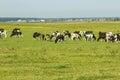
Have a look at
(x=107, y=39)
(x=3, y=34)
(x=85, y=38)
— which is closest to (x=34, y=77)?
(x=107, y=39)

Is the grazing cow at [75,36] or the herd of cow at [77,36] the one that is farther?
the grazing cow at [75,36]

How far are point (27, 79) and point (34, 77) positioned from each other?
2.02 feet

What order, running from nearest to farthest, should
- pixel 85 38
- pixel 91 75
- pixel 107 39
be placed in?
pixel 91 75
pixel 107 39
pixel 85 38

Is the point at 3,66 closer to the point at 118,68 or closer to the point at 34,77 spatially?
the point at 34,77

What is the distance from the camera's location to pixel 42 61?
25.3 m

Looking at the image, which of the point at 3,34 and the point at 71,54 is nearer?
the point at 71,54

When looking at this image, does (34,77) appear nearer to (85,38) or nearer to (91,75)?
(91,75)

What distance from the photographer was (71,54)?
30.0 m

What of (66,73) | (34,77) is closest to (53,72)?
(66,73)

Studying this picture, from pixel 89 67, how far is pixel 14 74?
187 inches

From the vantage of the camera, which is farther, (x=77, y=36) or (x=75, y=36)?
(x=77, y=36)

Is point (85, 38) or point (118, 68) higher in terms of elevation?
point (118, 68)

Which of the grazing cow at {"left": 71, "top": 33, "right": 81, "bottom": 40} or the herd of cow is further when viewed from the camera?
the grazing cow at {"left": 71, "top": 33, "right": 81, "bottom": 40}

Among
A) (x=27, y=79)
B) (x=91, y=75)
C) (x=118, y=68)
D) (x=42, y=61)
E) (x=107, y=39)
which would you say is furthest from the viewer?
(x=107, y=39)
